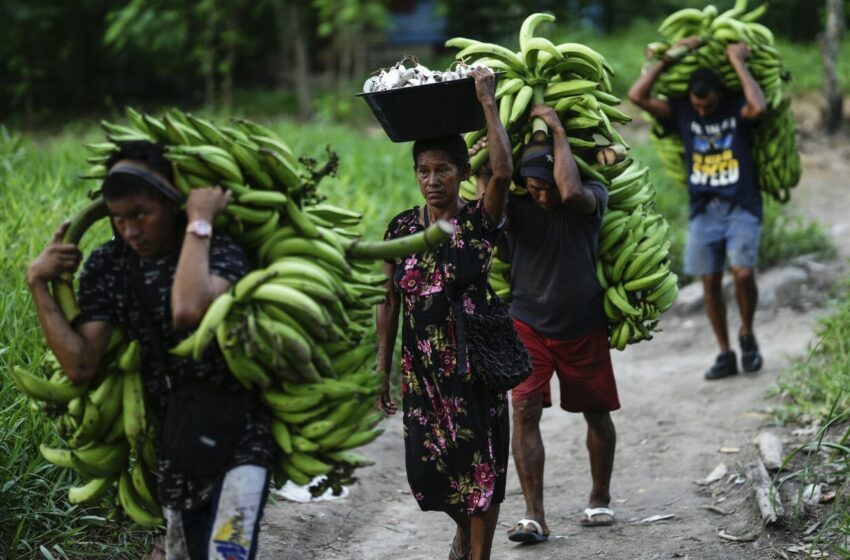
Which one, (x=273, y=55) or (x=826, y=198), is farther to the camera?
(x=273, y=55)

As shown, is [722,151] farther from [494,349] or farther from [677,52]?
[494,349]

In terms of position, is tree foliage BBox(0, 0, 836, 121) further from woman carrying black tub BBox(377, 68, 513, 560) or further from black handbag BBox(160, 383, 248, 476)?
black handbag BBox(160, 383, 248, 476)

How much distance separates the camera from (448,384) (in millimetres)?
4312

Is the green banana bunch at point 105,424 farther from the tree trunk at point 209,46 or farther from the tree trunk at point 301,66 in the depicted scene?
the tree trunk at point 301,66

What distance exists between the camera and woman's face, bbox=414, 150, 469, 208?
167 inches

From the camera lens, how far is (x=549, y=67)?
499cm

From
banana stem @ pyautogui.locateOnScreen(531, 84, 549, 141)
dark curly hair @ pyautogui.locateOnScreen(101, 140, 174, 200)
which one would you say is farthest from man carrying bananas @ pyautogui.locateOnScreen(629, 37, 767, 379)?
dark curly hair @ pyautogui.locateOnScreen(101, 140, 174, 200)

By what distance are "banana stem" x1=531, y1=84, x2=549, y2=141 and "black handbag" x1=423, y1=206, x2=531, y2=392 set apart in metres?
0.73

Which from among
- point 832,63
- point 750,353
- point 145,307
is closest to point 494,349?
point 145,307

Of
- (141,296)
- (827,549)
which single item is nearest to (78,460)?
(141,296)

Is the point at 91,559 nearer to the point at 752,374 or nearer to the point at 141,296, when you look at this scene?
the point at 141,296

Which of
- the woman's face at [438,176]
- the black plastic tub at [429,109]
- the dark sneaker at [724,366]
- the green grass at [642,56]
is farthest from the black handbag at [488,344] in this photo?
the green grass at [642,56]

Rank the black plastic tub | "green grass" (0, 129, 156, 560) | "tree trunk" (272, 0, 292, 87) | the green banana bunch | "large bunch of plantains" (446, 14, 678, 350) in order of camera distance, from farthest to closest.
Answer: "tree trunk" (272, 0, 292, 87) < "large bunch of plantains" (446, 14, 678, 350) < "green grass" (0, 129, 156, 560) < the black plastic tub < the green banana bunch

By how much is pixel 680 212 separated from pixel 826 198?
2.82m
